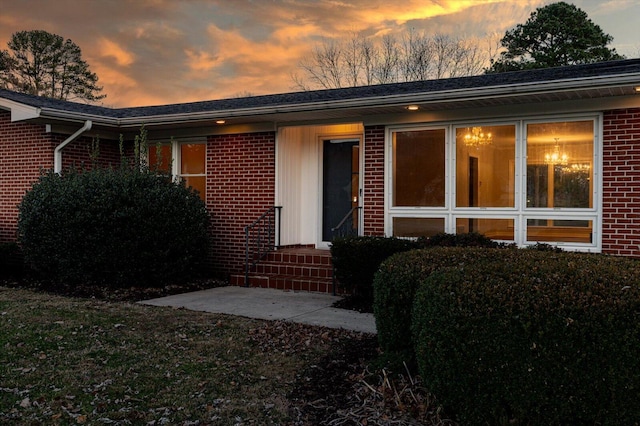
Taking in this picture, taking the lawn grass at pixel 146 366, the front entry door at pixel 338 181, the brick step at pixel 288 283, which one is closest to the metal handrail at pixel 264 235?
the brick step at pixel 288 283

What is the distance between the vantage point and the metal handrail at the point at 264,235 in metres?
9.91

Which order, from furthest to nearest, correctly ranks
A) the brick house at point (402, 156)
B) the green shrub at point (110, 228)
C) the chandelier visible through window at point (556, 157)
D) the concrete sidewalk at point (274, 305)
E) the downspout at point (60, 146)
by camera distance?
the downspout at point (60, 146) → the green shrub at point (110, 228) → the chandelier visible through window at point (556, 157) → the brick house at point (402, 156) → the concrete sidewalk at point (274, 305)

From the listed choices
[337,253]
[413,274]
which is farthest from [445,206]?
[413,274]

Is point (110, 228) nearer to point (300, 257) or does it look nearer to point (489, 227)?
point (300, 257)

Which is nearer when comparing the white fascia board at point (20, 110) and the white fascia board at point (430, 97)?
the white fascia board at point (430, 97)

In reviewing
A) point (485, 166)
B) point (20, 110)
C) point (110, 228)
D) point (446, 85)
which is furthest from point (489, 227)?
point (20, 110)

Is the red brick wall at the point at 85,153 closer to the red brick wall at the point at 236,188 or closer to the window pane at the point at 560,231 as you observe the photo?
the red brick wall at the point at 236,188

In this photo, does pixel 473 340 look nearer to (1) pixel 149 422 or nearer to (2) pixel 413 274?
(2) pixel 413 274

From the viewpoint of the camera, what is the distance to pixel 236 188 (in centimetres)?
1037

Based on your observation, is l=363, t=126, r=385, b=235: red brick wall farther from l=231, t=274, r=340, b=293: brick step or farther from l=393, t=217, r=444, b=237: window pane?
l=231, t=274, r=340, b=293: brick step

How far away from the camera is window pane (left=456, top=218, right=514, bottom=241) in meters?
8.14

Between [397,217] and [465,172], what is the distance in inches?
49.8

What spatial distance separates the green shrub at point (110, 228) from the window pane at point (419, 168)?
135 inches

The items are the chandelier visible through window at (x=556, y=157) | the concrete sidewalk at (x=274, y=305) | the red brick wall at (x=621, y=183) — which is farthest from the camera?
the chandelier visible through window at (x=556, y=157)
